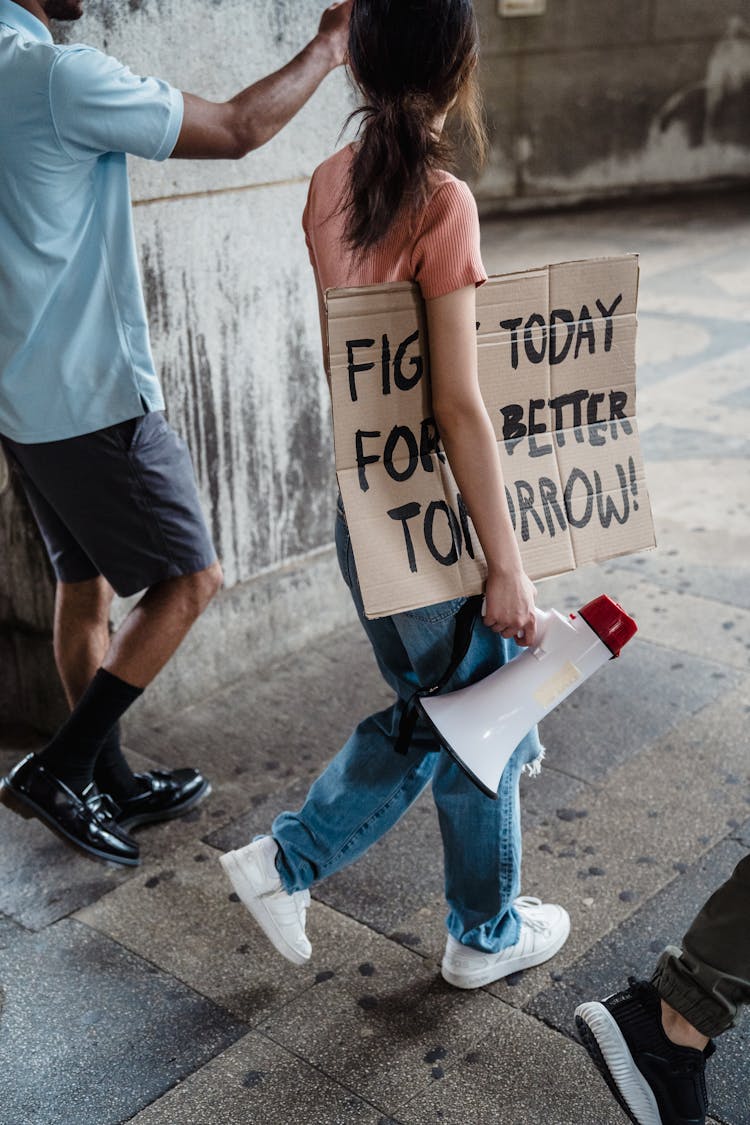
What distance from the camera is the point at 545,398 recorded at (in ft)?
7.68

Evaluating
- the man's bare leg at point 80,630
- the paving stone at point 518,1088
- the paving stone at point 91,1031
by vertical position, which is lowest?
the paving stone at point 518,1088

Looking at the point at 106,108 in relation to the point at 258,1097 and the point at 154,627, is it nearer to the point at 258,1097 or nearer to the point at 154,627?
the point at 154,627

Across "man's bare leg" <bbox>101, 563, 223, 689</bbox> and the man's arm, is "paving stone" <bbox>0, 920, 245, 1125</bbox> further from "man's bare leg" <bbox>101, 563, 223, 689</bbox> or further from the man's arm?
the man's arm

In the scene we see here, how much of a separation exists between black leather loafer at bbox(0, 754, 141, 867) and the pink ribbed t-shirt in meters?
1.48

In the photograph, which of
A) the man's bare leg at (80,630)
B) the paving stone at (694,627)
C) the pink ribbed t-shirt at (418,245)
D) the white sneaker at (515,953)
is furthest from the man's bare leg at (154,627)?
the paving stone at (694,627)

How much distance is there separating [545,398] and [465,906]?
3.43 feet

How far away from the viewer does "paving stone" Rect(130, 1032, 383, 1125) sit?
232 centimetres

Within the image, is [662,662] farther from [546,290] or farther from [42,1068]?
[42,1068]

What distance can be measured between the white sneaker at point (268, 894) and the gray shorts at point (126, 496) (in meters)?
0.76

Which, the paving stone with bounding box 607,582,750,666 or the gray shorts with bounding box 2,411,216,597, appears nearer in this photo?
the gray shorts with bounding box 2,411,216,597

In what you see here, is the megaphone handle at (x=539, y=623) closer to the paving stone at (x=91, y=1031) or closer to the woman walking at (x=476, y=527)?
the woman walking at (x=476, y=527)

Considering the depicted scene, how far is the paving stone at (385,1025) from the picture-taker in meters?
2.42

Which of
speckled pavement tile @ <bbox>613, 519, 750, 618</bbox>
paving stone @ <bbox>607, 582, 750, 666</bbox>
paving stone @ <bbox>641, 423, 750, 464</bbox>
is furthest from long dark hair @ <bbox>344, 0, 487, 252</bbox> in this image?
paving stone @ <bbox>641, 423, 750, 464</bbox>

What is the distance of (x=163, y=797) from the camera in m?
3.32
